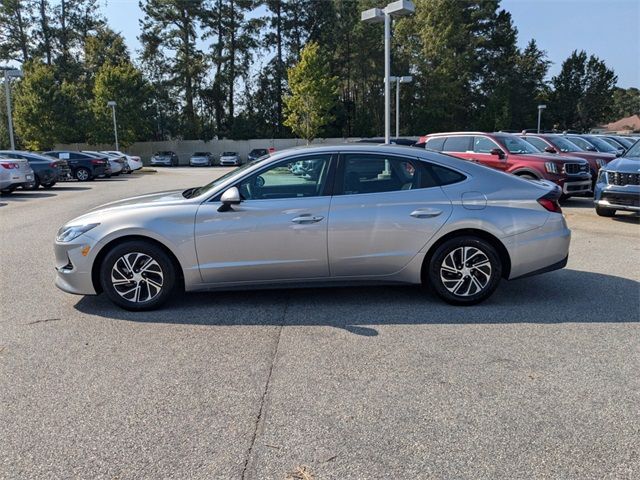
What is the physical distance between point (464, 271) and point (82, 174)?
24.2m

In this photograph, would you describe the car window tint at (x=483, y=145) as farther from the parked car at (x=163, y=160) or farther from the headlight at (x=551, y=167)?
the parked car at (x=163, y=160)

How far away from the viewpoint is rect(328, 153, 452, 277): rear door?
198 inches

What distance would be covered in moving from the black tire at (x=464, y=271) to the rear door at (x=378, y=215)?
26cm

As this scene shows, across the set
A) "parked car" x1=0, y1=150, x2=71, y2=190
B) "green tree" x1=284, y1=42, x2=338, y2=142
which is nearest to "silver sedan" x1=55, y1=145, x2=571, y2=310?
"parked car" x1=0, y1=150, x2=71, y2=190

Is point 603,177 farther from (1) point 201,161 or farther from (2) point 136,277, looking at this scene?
(1) point 201,161

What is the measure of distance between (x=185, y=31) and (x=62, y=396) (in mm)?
57712

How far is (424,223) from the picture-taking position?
5.06 meters

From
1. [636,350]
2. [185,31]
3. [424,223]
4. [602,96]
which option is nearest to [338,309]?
[424,223]

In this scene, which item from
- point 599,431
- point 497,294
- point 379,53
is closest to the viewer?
point 599,431

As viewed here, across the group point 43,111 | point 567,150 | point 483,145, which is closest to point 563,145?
point 567,150

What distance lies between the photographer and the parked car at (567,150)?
14070mm

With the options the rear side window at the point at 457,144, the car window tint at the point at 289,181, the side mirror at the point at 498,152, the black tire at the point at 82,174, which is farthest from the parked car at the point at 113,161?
the car window tint at the point at 289,181

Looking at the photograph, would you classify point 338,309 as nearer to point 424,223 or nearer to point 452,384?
point 424,223

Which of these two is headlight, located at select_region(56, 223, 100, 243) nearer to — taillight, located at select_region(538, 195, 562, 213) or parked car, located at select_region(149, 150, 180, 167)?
taillight, located at select_region(538, 195, 562, 213)
